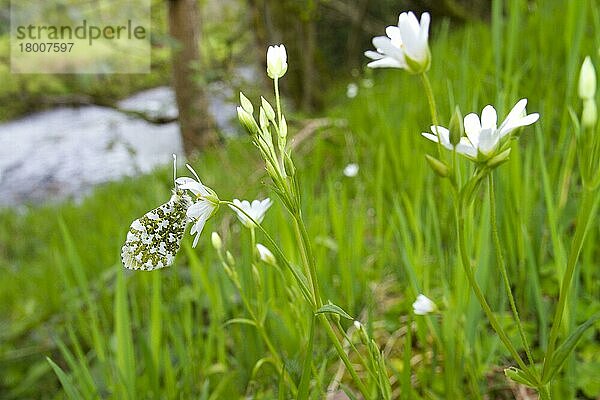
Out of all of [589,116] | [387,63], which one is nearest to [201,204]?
[387,63]

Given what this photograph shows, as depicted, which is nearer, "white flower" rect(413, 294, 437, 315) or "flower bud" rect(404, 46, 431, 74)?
"flower bud" rect(404, 46, 431, 74)

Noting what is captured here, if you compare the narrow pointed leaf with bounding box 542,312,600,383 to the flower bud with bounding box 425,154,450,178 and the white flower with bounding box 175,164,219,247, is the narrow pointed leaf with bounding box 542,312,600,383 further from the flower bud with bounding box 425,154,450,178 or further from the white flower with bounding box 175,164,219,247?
the white flower with bounding box 175,164,219,247

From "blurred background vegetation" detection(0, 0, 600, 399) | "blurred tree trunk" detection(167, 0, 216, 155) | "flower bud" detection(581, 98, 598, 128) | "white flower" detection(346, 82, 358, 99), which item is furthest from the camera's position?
"blurred tree trunk" detection(167, 0, 216, 155)

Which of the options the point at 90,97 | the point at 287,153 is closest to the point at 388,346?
the point at 287,153

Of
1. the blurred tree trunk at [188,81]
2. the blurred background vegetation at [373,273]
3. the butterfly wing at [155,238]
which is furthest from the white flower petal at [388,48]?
the blurred tree trunk at [188,81]

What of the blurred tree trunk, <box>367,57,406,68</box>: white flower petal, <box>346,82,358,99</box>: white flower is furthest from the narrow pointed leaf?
the blurred tree trunk

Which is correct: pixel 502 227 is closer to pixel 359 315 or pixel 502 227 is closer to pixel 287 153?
pixel 359 315

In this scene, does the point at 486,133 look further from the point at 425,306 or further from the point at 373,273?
the point at 373,273
